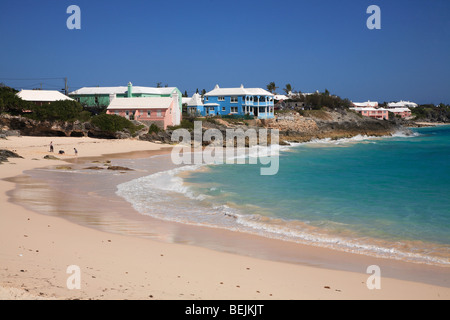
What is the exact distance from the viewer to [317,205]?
17.9m

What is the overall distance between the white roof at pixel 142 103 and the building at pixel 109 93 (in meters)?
6.85

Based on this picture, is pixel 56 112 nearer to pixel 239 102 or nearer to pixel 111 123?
pixel 111 123

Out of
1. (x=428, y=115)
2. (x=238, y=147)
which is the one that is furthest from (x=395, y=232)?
(x=428, y=115)

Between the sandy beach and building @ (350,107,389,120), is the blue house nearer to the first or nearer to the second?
the sandy beach

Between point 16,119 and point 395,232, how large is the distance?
4910 cm

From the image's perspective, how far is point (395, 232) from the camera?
1336cm

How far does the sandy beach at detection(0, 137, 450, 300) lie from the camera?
6.75 m

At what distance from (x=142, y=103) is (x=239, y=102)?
22.2 meters

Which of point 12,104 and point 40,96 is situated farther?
point 40,96

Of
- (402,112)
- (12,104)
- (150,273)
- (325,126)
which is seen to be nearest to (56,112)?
(12,104)

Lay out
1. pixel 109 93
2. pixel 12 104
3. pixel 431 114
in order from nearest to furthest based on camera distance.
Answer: pixel 12 104
pixel 109 93
pixel 431 114

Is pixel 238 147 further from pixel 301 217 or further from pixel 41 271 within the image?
pixel 41 271

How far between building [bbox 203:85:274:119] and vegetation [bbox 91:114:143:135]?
26512mm

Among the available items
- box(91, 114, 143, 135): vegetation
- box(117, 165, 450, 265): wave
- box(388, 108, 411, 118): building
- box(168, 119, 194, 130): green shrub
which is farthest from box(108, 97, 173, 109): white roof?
box(388, 108, 411, 118): building
